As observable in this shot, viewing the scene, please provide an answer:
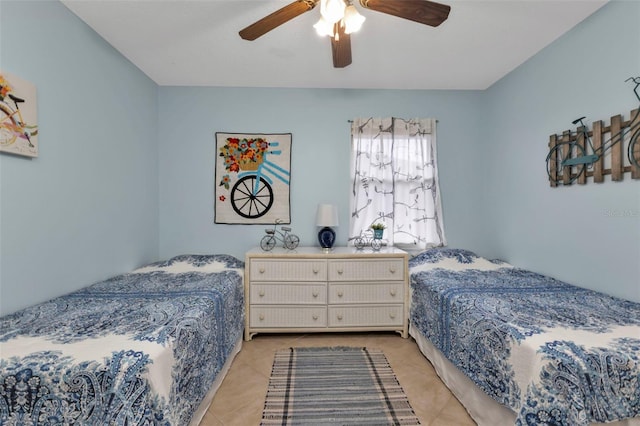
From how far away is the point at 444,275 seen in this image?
2.52 metres

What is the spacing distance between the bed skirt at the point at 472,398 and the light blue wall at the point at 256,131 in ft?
4.68

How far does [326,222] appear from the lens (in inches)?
118

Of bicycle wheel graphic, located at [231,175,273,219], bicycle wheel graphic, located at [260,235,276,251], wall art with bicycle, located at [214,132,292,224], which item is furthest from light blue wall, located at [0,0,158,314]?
bicycle wheel graphic, located at [260,235,276,251]

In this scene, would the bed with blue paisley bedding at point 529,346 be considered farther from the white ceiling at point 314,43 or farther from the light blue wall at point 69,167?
the light blue wall at point 69,167

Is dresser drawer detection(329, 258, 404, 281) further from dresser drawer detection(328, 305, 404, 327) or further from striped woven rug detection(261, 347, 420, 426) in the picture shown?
striped woven rug detection(261, 347, 420, 426)

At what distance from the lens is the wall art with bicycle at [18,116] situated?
1.57m

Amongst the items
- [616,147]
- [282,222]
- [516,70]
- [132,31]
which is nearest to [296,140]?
[282,222]

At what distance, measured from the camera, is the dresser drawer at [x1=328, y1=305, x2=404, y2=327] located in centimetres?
278

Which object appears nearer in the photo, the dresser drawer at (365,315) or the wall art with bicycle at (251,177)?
the dresser drawer at (365,315)

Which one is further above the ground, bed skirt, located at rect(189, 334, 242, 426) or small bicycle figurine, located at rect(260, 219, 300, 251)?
small bicycle figurine, located at rect(260, 219, 300, 251)

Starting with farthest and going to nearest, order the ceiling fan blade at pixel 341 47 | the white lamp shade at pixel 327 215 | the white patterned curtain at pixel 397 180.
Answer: the white patterned curtain at pixel 397 180, the white lamp shade at pixel 327 215, the ceiling fan blade at pixel 341 47

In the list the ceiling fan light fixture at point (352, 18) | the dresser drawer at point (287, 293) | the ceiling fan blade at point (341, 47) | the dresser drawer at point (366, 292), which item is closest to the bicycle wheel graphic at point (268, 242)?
the dresser drawer at point (287, 293)

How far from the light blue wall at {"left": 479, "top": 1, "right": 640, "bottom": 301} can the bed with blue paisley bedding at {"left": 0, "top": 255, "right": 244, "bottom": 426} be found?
8.25 feet

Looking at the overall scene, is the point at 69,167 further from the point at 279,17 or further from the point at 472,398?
the point at 472,398
